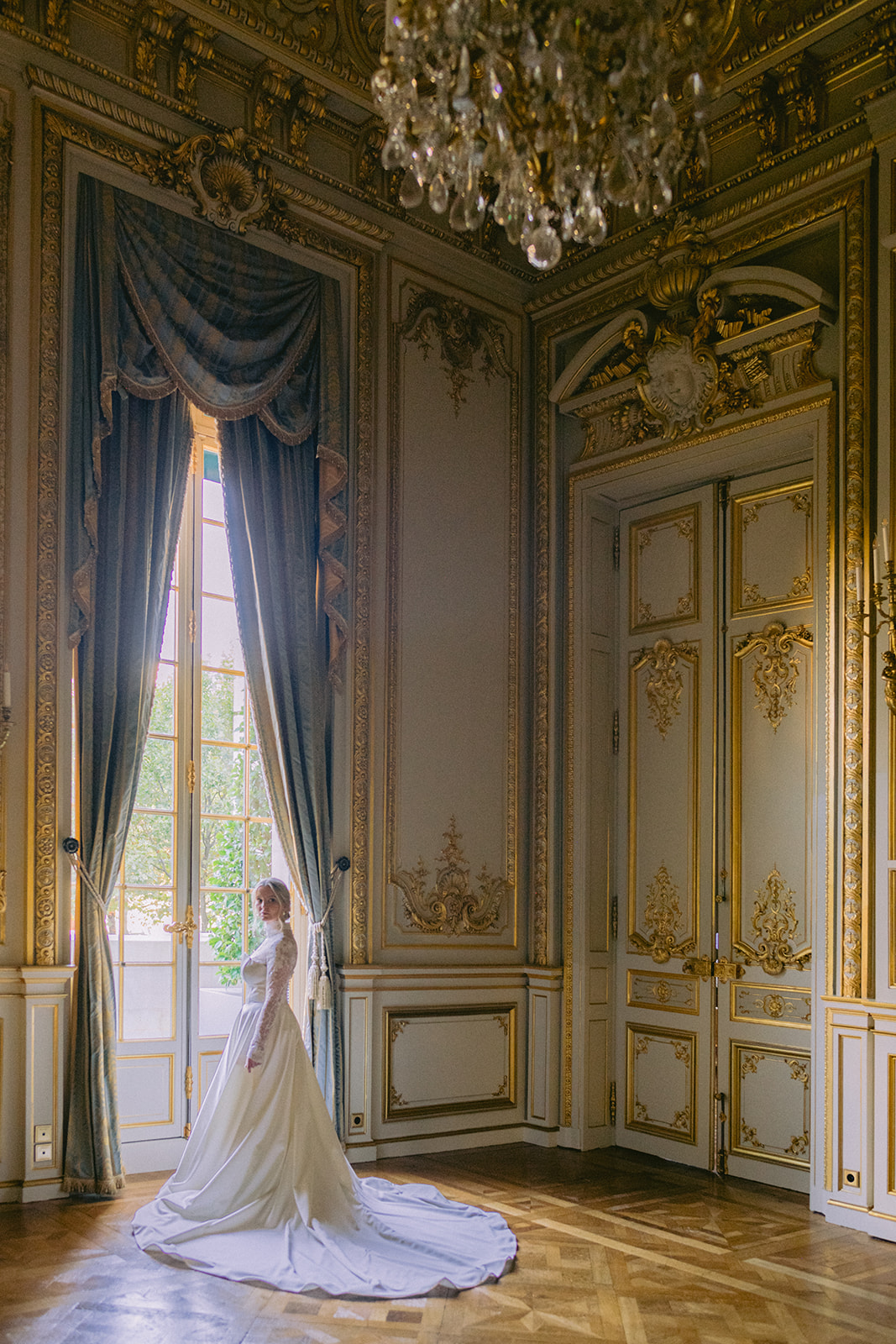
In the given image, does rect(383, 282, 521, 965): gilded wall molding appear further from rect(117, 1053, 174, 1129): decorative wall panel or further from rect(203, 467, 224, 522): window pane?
rect(117, 1053, 174, 1129): decorative wall panel

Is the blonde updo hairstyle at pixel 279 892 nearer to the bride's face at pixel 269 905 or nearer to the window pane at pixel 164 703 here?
the bride's face at pixel 269 905

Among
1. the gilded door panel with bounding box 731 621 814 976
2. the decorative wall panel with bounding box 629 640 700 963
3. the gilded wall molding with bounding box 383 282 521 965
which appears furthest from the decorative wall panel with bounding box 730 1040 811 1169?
the gilded wall molding with bounding box 383 282 521 965

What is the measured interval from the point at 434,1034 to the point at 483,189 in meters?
4.09

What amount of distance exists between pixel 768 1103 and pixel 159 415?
12.7ft

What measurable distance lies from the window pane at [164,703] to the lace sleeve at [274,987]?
124 centimetres

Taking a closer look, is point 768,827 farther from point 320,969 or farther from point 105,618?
point 105,618

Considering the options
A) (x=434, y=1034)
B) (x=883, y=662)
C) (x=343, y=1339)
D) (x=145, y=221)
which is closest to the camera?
(x=343, y=1339)

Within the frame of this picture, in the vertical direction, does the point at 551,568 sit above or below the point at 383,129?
below

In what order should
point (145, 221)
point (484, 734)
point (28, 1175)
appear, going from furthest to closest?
1. point (484, 734)
2. point (145, 221)
3. point (28, 1175)

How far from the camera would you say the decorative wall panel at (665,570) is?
591 centimetres

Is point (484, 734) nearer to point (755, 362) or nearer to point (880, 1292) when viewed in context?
point (755, 362)

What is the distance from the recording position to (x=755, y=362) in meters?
5.35

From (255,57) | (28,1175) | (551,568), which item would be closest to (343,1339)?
(28,1175)

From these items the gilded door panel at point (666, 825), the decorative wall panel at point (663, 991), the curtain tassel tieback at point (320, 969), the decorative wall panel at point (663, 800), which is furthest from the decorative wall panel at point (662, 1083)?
the curtain tassel tieback at point (320, 969)
